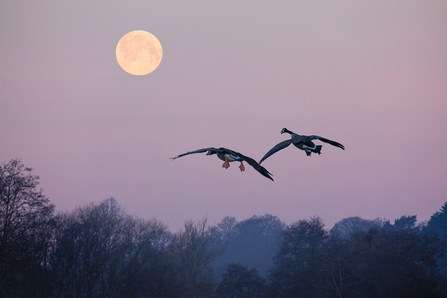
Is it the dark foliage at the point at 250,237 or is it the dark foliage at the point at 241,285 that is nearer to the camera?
the dark foliage at the point at 241,285

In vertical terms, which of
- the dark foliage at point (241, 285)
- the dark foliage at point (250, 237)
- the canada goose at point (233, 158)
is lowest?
the dark foliage at point (241, 285)

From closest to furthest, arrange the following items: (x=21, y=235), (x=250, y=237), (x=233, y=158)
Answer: (x=233, y=158) → (x=21, y=235) → (x=250, y=237)

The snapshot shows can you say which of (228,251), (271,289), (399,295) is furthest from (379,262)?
(228,251)

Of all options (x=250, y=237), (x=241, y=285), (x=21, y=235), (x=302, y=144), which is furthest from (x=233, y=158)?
(x=250, y=237)

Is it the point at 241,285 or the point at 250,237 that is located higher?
the point at 250,237

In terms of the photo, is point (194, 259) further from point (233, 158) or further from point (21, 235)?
point (233, 158)

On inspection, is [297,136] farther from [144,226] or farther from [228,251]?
[228,251]

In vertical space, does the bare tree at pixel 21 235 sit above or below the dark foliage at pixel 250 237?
below

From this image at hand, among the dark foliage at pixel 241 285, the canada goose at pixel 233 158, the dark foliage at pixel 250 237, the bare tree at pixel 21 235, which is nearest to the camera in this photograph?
the canada goose at pixel 233 158

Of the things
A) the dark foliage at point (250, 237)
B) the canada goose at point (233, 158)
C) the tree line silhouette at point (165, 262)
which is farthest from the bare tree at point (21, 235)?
the dark foliage at point (250, 237)

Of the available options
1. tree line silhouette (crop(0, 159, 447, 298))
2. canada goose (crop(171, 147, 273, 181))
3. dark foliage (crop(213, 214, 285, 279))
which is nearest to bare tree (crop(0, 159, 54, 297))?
tree line silhouette (crop(0, 159, 447, 298))

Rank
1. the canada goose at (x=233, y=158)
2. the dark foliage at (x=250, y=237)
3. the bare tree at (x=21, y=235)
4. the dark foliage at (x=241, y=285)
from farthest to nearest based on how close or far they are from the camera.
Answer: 1. the dark foliage at (x=250, y=237)
2. the dark foliage at (x=241, y=285)
3. the bare tree at (x=21, y=235)
4. the canada goose at (x=233, y=158)

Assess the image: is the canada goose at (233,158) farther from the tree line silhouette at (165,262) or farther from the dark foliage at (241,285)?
the dark foliage at (241,285)

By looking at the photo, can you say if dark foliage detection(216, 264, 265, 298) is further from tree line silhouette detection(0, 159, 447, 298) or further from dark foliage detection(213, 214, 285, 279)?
dark foliage detection(213, 214, 285, 279)
